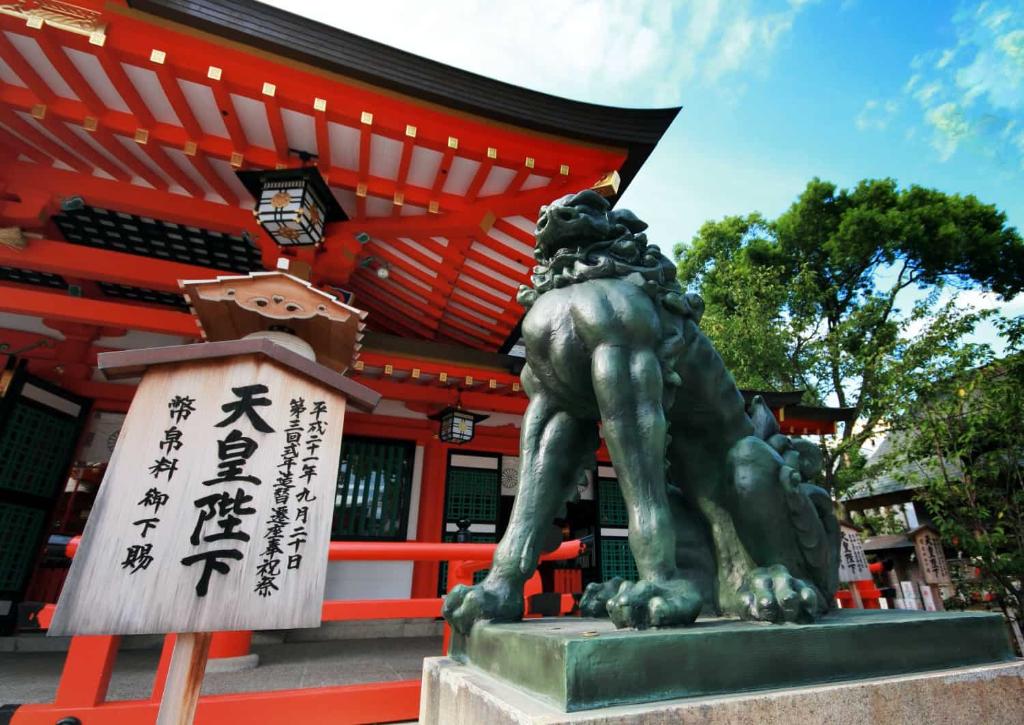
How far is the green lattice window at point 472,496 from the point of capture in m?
6.85

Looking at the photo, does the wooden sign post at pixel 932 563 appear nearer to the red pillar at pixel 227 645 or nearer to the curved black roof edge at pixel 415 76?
the curved black roof edge at pixel 415 76

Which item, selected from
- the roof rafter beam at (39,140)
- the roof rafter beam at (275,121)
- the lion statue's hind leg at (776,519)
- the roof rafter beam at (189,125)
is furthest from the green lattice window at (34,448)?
the lion statue's hind leg at (776,519)

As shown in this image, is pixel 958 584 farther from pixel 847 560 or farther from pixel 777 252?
pixel 777 252

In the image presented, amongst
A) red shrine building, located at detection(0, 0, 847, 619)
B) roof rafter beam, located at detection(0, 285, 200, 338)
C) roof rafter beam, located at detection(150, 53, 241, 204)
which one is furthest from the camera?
roof rafter beam, located at detection(0, 285, 200, 338)

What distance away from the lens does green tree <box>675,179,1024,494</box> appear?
1045cm

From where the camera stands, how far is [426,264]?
6.13 meters

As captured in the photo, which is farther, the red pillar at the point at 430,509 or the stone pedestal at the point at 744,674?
the red pillar at the point at 430,509

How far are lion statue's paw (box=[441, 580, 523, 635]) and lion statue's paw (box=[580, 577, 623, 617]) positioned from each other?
0.23 metres

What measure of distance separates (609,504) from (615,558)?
752mm

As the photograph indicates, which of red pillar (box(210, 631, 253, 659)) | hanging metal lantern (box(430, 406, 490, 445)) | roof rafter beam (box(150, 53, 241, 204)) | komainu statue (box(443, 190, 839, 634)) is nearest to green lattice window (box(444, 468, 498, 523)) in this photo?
hanging metal lantern (box(430, 406, 490, 445))

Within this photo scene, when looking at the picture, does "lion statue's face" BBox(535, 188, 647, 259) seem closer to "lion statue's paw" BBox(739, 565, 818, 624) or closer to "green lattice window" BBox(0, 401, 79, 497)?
"lion statue's paw" BBox(739, 565, 818, 624)

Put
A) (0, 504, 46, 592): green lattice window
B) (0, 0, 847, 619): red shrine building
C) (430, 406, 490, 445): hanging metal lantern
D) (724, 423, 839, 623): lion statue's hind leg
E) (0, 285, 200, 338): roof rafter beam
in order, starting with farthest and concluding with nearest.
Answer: (430, 406, 490, 445): hanging metal lantern → (0, 504, 46, 592): green lattice window → (0, 285, 200, 338): roof rafter beam → (0, 0, 847, 619): red shrine building → (724, 423, 839, 623): lion statue's hind leg

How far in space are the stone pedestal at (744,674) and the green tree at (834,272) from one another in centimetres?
827

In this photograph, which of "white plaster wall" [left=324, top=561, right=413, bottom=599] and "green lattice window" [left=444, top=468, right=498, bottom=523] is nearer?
"white plaster wall" [left=324, top=561, right=413, bottom=599]
